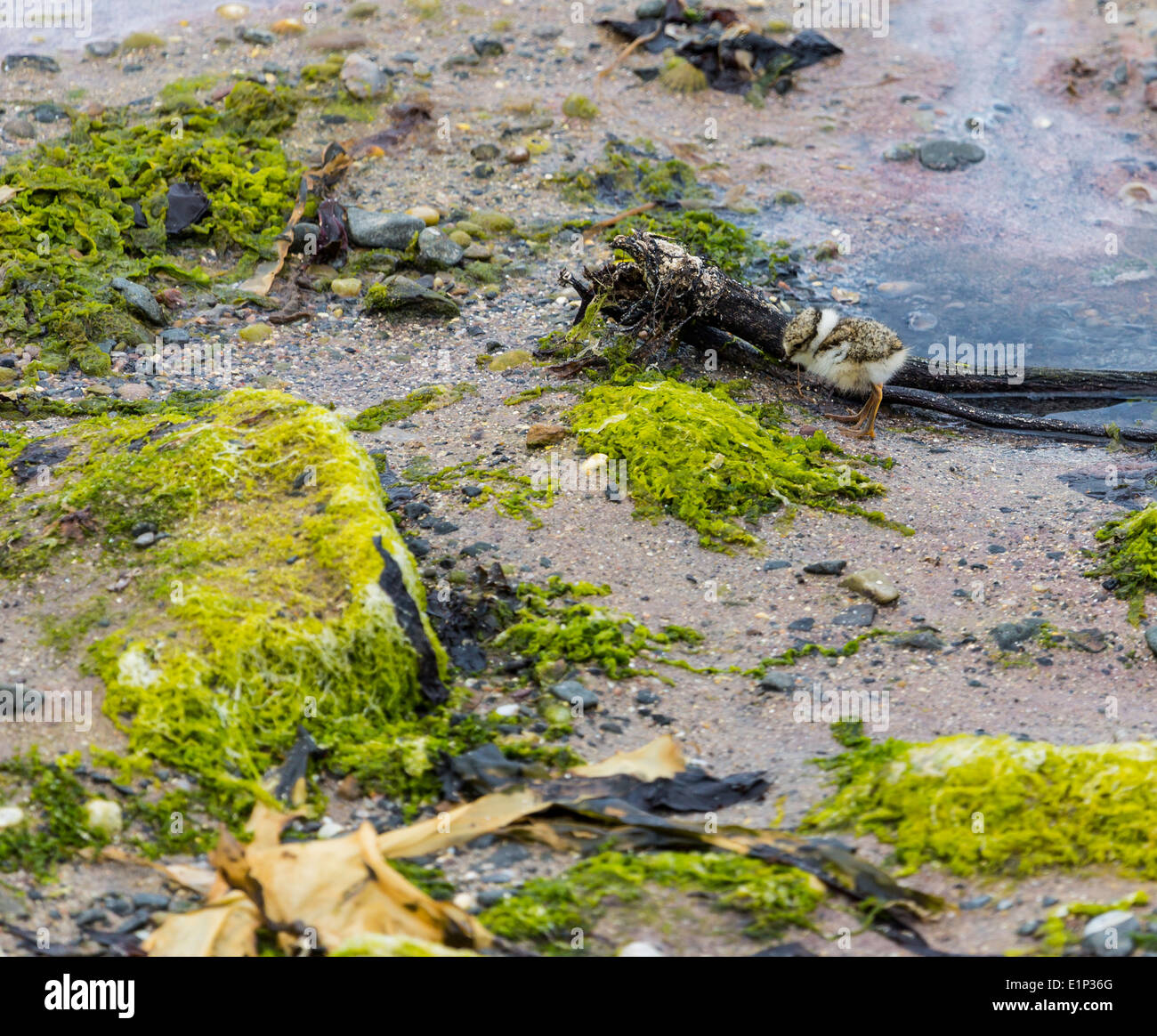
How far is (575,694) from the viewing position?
176 inches

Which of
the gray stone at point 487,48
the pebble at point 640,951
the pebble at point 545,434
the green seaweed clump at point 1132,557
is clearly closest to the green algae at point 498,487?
the pebble at point 545,434

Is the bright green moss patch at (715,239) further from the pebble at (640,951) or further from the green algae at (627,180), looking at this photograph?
the pebble at (640,951)

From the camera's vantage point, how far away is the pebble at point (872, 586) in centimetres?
533

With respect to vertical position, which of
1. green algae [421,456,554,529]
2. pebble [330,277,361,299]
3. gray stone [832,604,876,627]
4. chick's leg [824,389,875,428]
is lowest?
gray stone [832,604,876,627]

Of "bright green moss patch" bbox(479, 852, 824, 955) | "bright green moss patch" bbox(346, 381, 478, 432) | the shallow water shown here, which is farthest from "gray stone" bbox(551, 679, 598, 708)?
the shallow water

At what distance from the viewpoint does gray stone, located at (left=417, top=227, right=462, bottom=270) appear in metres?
8.52

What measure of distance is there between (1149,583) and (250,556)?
161 inches

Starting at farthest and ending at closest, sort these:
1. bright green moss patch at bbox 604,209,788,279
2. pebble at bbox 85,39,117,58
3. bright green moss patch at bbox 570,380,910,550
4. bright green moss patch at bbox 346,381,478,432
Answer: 1. pebble at bbox 85,39,117,58
2. bright green moss patch at bbox 604,209,788,279
3. bright green moss patch at bbox 346,381,478,432
4. bright green moss patch at bbox 570,380,910,550

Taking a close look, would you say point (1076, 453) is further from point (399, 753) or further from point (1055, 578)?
point (399, 753)

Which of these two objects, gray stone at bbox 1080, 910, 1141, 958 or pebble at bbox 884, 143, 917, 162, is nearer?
gray stone at bbox 1080, 910, 1141, 958

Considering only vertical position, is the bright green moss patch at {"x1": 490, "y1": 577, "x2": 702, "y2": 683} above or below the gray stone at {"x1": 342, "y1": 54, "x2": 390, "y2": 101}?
below

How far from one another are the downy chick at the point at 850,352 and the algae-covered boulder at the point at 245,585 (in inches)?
129

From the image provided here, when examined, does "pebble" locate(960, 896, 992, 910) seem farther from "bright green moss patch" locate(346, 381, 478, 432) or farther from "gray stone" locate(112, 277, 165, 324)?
"gray stone" locate(112, 277, 165, 324)

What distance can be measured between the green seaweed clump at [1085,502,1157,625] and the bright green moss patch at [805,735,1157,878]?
169 centimetres
